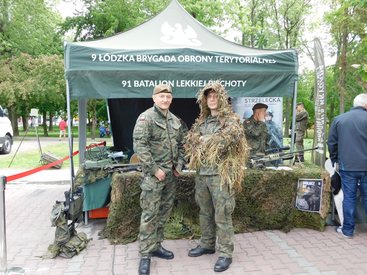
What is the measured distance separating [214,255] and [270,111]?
5.87m

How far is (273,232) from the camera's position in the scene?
5027 mm

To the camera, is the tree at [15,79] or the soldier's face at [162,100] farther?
the tree at [15,79]

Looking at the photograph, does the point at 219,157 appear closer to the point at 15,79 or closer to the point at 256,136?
the point at 256,136

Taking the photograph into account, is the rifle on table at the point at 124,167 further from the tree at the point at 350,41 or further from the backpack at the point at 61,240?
the tree at the point at 350,41

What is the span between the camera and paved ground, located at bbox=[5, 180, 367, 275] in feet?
12.8

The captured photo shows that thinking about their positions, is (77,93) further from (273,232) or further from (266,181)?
(273,232)

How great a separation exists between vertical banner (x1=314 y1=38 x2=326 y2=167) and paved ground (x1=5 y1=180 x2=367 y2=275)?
110 centimetres

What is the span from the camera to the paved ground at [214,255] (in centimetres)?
391

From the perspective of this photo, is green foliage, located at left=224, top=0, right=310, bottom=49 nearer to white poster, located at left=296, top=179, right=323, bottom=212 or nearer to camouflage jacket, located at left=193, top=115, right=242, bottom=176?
white poster, located at left=296, top=179, right=323, bottom=212

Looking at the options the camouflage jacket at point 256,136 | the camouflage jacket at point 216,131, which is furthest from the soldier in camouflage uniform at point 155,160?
the camouflage jacket at point 256,136

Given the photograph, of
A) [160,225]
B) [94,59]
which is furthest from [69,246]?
[94,59]

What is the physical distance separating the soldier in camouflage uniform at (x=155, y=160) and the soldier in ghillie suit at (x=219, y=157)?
0.69 feet

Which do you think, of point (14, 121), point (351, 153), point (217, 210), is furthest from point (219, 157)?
point (14, 121)

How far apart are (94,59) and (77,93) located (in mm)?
486
